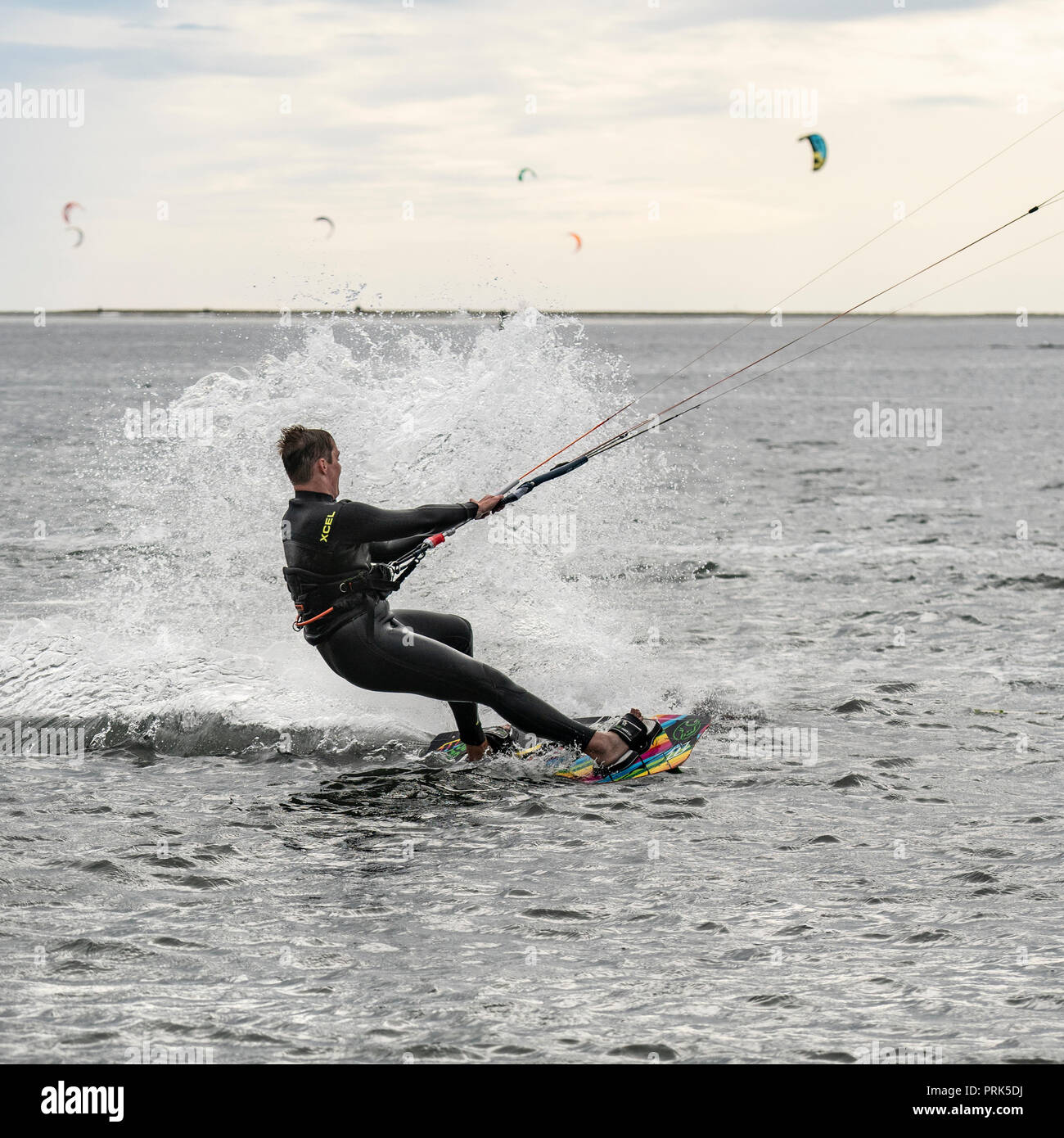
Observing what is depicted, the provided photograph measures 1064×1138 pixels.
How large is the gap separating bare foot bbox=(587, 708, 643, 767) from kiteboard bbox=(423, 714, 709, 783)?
0.10 metres

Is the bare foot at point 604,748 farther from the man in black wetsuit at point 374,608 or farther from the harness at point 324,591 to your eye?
the harness at point 324,591

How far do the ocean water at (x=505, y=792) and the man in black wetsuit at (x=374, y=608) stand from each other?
1.70ft

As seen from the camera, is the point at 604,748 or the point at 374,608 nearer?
the point at 374,608

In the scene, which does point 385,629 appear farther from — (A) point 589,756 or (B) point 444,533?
(A) point 589,756

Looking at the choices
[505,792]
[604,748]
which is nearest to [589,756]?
[604,748]

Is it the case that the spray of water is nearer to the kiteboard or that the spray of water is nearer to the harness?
the kiteboard

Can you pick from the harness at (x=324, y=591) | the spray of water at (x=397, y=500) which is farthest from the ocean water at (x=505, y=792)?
the harness at (x=324, y=591)

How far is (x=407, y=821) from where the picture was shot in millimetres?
8438

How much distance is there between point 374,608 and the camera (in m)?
8.95

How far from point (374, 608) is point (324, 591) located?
36 centimetres

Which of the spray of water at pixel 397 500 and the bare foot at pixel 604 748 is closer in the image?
the bare foot at pixel 604 748

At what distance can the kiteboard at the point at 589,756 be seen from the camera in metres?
9.42

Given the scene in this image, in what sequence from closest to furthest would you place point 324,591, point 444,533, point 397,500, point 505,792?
1. point 324,591
2. point 505,792
3. point 444,533
4. point 397,500
